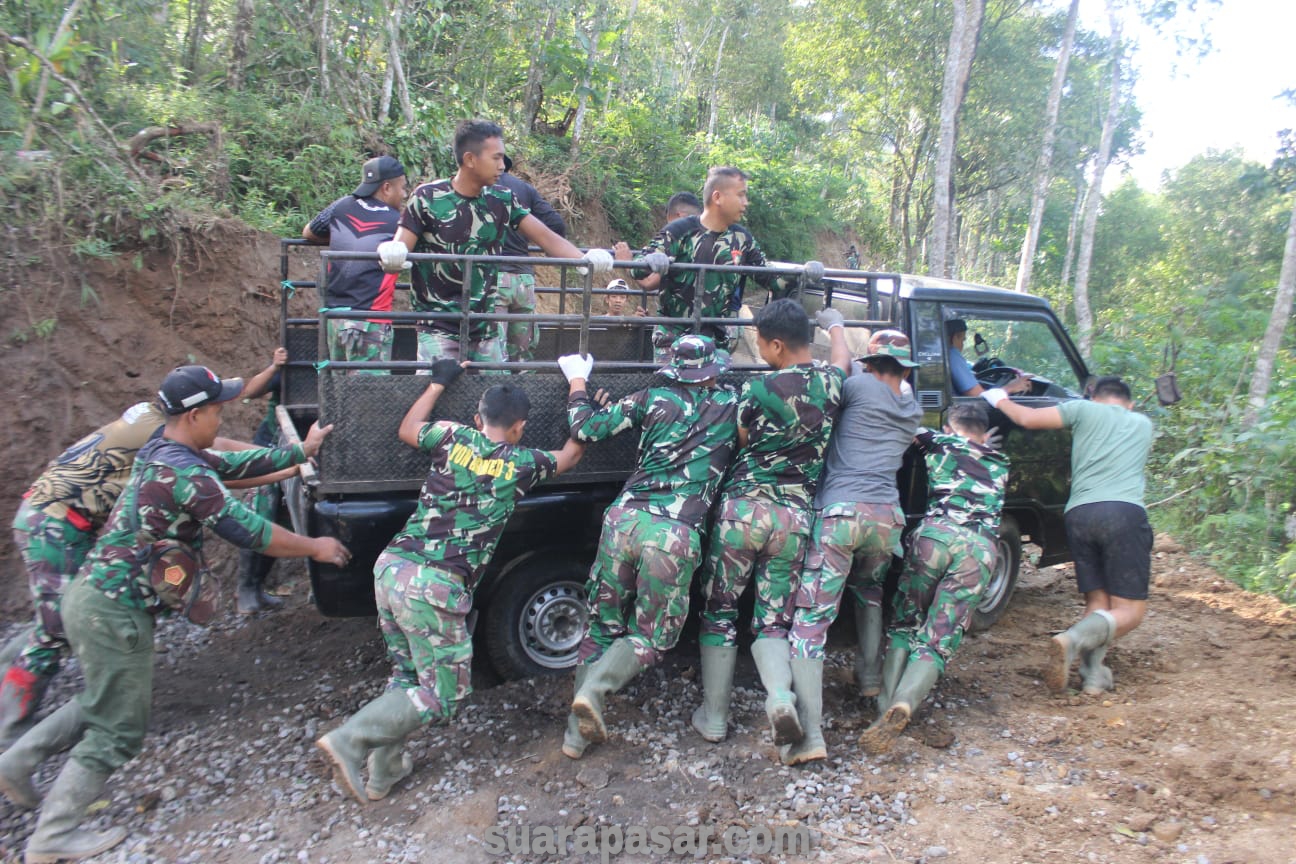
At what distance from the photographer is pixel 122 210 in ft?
19.4

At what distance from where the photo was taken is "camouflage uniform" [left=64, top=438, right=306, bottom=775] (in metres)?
3.13

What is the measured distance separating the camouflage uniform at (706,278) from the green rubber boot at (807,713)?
67.6 inches

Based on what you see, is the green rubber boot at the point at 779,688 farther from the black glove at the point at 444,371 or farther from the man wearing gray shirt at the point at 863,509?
the black glove at the point at 444,371

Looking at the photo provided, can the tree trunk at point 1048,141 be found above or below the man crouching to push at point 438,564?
above

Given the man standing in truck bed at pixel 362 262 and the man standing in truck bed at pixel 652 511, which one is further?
the man standing in truck bed at pixel 362 262

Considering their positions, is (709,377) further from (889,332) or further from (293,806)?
(293,806)

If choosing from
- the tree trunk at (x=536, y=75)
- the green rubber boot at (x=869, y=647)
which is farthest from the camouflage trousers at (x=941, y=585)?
the tree trunk at (x=536, y=75)

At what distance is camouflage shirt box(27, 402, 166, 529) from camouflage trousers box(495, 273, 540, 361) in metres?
1.68

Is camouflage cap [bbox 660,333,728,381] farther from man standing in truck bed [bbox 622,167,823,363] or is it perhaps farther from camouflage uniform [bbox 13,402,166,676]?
camouflage uniform [bbox 13,402,166,676]

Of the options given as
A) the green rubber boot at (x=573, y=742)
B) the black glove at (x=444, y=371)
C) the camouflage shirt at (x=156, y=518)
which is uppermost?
the black glove at (x=444, y=371)

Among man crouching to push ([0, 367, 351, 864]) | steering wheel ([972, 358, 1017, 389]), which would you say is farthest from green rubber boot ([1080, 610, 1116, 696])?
man crouching to push ([0, 367, 351, 864])

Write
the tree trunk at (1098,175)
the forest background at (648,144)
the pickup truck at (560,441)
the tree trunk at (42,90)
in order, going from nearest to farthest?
the pickup truck at (560,441), the tree trunk at (42,90), the forest background at (648,144), the tree trunk at (1098,175)

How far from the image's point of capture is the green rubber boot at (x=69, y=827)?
2971 millimetres

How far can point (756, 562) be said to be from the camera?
393 centimetres
